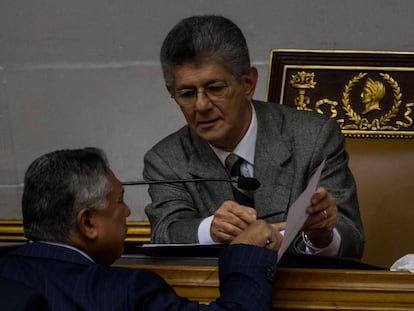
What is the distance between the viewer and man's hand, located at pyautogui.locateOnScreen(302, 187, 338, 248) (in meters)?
2.21

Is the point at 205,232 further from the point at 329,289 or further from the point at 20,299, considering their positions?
the point at 20,299

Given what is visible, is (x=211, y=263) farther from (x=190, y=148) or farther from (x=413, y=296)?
(x=190, y=148)

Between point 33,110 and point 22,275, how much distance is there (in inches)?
87.9

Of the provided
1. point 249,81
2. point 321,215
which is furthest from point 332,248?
point 249,81

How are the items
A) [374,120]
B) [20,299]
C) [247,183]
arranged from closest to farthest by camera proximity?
[20,299] → [247,183] → [374,120]

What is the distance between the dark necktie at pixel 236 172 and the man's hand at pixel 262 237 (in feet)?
2.17

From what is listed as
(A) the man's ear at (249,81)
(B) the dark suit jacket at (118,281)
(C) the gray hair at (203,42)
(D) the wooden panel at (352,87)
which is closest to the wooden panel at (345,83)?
(D) the wooden panel at (352,87)

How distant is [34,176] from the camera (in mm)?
1986

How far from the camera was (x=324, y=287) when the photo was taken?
2.05 metres

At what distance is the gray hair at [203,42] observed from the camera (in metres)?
2.65

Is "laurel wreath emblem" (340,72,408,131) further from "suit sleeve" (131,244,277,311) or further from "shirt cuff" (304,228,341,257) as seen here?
"suit sleeve" (131,244,277,311)

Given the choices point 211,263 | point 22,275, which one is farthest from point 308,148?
point 22,275

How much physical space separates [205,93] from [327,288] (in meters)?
0.79

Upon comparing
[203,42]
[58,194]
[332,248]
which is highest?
[203,42]
